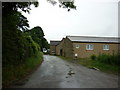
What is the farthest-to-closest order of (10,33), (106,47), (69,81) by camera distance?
(106,47), (10,33), (69,81)

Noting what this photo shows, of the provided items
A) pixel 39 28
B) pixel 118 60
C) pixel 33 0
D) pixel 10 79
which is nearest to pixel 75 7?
pixel 33 0

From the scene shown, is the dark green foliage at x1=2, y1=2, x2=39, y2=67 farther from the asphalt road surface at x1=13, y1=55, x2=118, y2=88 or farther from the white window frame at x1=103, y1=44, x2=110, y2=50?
the white window frame at x1=103, y1=44, x2=110, y2=50

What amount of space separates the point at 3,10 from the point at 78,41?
91.6 ft

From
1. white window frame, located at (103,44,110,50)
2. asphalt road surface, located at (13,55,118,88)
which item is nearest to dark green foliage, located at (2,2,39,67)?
asphalt road surface, located at (13,55,118,88)

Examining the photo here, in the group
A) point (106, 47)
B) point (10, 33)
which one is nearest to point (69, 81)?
point (10, 33)

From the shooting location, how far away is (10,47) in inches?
478

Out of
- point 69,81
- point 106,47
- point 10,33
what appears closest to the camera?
point 69,81

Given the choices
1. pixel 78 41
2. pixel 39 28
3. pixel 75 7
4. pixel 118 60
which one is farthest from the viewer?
pixel 39 28

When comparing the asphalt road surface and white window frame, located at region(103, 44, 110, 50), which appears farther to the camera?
white window frame, located at region(103, 44, 110, 50)

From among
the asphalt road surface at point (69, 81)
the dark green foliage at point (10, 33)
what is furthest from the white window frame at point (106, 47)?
the dark green foliage at point (10, 33)

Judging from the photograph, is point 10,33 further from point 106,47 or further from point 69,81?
point 106,47

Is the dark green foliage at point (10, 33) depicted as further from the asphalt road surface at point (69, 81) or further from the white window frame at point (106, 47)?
the white window frame at point (106, 47)

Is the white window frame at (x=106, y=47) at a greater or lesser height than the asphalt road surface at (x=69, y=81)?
greater

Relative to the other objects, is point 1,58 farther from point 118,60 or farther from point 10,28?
point 118,60
